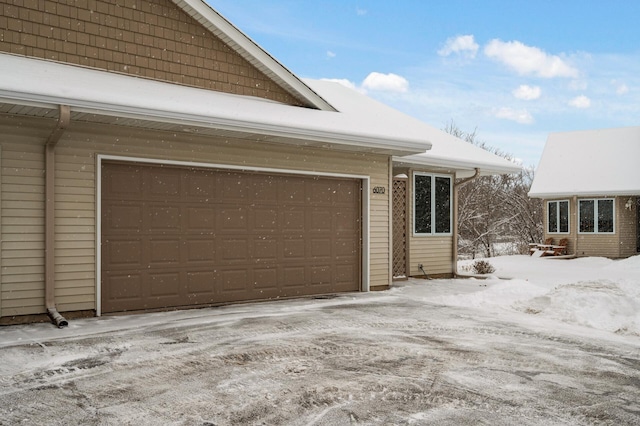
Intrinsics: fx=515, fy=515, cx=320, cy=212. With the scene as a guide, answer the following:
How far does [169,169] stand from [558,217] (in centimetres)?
1936

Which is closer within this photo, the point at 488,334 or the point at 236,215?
the point at 488,334

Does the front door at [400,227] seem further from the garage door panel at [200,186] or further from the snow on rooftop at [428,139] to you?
the garage door panel at [200,186]

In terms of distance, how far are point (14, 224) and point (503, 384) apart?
6123 mm

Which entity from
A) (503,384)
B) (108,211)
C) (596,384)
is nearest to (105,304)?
(108,211)

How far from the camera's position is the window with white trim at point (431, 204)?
40.7ft

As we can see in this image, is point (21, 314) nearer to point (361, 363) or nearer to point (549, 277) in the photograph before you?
point (361, 363)

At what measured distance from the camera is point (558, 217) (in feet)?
73.7

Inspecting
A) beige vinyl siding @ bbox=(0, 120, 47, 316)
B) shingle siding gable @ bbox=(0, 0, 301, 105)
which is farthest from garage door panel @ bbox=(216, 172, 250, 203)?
beige vinyl siding @ bbox=(0, 120, 47, 316)

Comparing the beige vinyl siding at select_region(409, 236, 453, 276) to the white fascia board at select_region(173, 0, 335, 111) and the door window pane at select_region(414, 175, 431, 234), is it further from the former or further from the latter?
the white fascia board at select_region(173, 0, 335, 111)

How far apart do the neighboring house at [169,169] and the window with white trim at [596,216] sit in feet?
47.8

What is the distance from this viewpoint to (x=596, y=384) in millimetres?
4355

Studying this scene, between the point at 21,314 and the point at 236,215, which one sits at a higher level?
the point at 236,215

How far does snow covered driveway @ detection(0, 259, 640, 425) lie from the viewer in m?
3.67

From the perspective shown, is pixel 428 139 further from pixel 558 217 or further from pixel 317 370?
pixel 558 217
